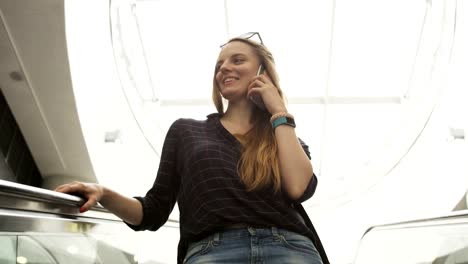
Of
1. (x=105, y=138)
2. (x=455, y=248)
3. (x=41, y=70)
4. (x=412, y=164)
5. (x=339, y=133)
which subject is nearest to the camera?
(x=455, y=248)

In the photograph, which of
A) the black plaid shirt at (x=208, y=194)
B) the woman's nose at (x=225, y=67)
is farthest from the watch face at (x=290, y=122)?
the woman's nose at (x=225, y=67)

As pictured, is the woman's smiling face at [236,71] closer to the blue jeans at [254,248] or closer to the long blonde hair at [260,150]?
the long blonde hair at [260,150]

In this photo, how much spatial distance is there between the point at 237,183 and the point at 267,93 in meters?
0.45

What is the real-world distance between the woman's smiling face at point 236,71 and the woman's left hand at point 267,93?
68 mm

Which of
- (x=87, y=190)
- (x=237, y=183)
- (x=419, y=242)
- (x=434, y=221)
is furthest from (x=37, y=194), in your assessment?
(x=419, y=242)

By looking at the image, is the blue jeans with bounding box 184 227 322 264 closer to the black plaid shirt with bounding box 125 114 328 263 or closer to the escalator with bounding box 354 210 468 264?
the black plaid shirt with bounding box 125 114 328 263

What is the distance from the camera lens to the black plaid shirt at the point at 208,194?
5.37ft

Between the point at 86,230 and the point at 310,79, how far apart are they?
8.19 m

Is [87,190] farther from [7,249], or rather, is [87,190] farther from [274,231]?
[274,231]

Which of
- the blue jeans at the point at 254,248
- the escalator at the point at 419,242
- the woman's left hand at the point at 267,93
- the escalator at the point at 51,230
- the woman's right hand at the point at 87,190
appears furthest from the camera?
the escalator at the point at 419,242

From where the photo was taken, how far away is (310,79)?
987 centimetres

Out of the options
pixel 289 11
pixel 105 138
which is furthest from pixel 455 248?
pixel 289 11

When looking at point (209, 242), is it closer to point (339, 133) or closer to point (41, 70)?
point (41, 70)

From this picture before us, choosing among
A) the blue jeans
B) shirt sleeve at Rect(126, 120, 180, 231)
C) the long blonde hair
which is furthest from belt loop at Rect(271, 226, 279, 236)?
shirt sleeve at Rect(126, 120, 180, 231)
